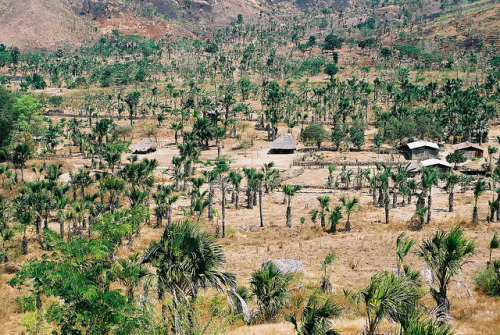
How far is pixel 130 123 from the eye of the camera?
308ft

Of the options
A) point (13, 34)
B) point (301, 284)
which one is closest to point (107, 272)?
point (301, 284)

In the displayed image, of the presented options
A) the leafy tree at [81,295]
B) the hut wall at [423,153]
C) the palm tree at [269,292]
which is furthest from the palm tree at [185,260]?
the hut wall at [423,153]

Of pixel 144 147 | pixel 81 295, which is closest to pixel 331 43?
pixel 144 147

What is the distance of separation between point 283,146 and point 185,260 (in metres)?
60.6

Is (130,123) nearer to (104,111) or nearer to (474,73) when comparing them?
(104,111)

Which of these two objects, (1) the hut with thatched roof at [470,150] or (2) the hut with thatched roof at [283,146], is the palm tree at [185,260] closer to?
(2) the hut with thatched roof at [283,146]

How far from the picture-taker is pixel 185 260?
12.8m

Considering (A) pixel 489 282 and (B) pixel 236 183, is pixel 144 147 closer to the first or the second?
(B) pixel 236 183

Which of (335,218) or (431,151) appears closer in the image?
(335,218)

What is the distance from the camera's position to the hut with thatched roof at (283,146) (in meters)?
72.6

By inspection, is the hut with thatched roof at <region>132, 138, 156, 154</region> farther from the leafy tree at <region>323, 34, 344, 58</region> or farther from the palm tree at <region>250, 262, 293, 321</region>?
the leafy tree at <region>323, 34, 344, 58</region>

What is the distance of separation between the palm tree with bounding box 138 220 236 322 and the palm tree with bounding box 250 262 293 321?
6243 millimetres

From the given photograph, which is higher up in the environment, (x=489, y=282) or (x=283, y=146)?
(x=283, y=146)

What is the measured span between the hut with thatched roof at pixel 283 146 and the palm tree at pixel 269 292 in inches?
2111
